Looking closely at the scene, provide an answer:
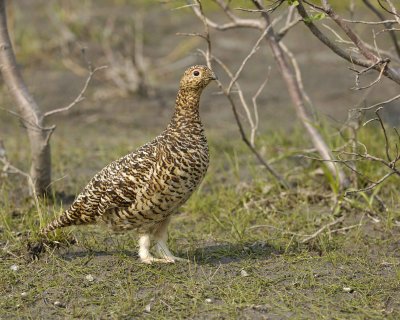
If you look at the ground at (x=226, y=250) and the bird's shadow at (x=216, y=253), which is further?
the bird's shadow at (x=216, y=253)

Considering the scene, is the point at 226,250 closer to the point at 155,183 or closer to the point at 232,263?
the point at 232,263

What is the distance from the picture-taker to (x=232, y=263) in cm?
550

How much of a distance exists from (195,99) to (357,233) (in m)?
1.71

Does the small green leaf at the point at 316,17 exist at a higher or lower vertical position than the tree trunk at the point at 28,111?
higher

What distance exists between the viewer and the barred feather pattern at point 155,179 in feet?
17.1

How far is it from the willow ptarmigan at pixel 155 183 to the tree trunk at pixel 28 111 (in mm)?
1313

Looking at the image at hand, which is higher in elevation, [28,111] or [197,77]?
[197,77]

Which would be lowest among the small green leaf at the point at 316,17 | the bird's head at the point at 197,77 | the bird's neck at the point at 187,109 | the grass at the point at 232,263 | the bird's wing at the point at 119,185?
the grass at the point at 232,263

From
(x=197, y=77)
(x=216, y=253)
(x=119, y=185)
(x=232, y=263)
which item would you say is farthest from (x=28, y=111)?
(x=232, y=263)

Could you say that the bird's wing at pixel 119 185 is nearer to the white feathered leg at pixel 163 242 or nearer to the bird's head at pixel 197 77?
the white feathered leg at pixel 163 242

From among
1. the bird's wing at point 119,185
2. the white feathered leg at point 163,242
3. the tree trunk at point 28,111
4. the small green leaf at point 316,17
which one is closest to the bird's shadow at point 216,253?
the white feathered leg at point 163,242

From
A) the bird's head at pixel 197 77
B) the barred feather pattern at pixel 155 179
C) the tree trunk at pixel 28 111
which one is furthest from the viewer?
the tree trunk at pixel 28 111

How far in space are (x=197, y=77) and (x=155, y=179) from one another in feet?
2.69

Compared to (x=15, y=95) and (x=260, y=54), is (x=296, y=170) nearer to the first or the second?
(x=15, y=95)
